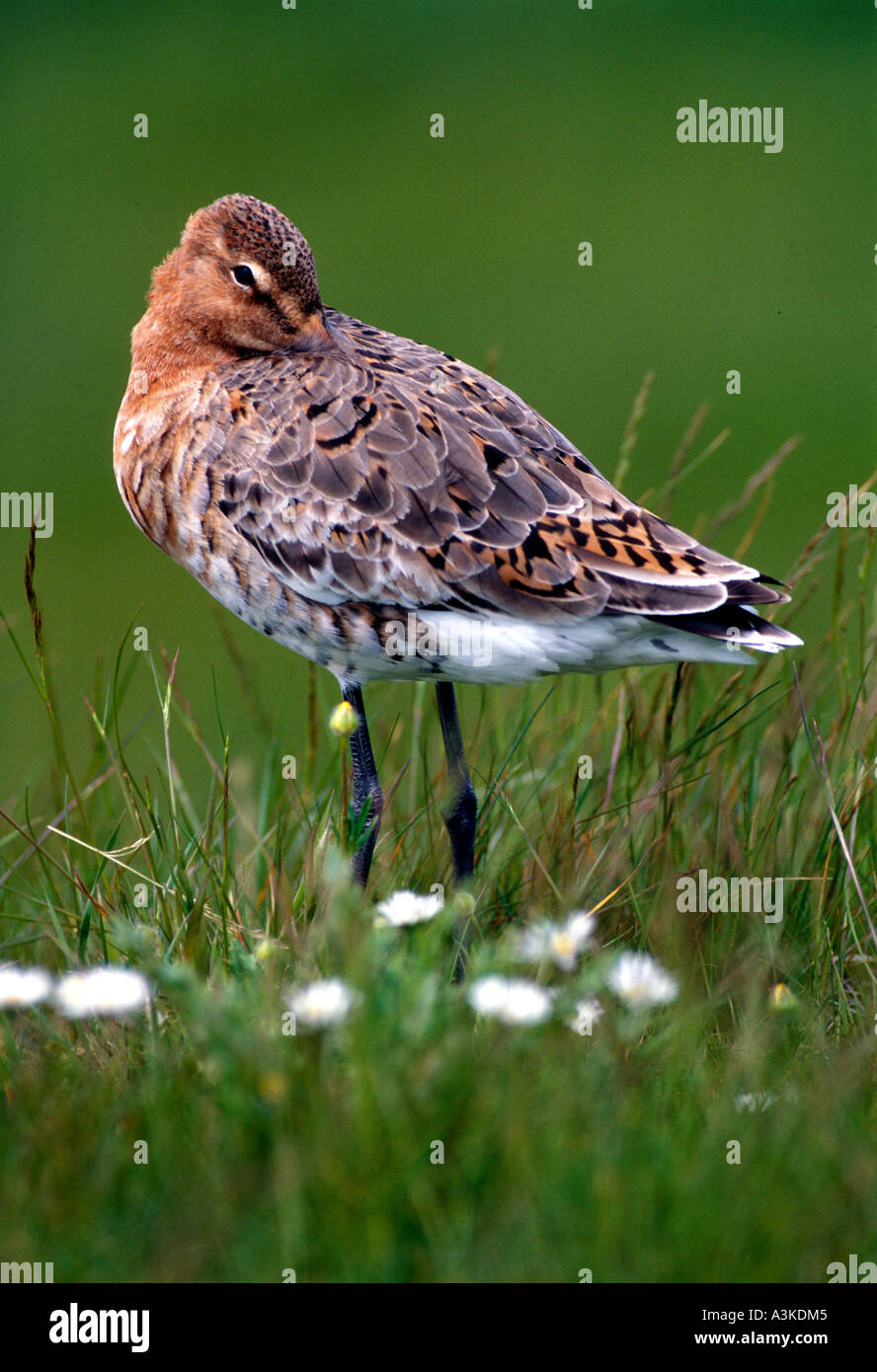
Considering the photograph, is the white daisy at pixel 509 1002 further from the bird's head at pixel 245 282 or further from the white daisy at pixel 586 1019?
the bird's head at pixel 245 282

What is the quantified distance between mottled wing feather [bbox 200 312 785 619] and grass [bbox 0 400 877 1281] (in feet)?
2.06

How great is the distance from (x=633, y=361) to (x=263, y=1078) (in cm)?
1181

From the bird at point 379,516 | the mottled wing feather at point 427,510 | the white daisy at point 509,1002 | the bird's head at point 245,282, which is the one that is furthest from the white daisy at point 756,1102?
the bird's head at point 245,282

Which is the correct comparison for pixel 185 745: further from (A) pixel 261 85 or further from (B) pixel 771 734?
(A) pixel 261 85

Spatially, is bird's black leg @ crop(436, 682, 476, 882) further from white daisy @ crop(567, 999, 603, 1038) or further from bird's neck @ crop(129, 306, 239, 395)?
bird's neck @ crop(129, 306, 239, 395)

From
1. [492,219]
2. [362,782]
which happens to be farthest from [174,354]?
[492,219]

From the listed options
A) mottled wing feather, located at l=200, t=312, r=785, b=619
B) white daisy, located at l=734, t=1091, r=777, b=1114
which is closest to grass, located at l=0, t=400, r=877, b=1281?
white daisy, located at l=734, t=1091, r=777, b=1114

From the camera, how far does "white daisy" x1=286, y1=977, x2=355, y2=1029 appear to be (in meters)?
3.79

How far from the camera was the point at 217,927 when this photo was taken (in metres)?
4.84

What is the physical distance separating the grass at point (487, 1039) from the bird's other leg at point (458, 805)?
0.13 metres

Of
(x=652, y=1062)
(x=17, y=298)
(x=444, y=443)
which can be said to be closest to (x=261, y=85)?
(x=17, y=298)

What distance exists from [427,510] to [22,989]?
201 cm

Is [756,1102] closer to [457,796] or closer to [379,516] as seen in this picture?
[457,796]

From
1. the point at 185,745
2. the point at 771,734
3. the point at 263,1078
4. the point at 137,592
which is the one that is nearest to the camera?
the point at 263,1078
